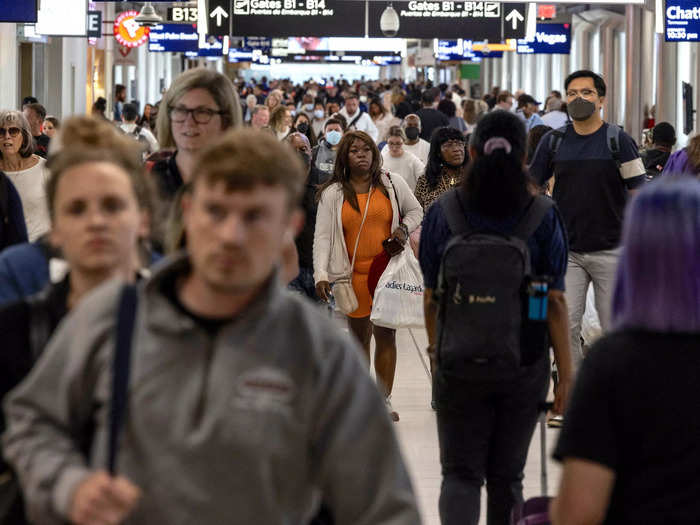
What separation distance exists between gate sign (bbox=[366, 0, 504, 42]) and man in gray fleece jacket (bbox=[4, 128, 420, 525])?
1537cm

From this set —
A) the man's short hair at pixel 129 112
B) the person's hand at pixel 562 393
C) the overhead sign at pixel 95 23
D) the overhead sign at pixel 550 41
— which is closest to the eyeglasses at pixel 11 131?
the person's hand at pixel 562 393

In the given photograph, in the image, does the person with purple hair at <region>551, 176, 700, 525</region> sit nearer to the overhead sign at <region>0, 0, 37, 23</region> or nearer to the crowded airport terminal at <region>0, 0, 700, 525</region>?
the crowded airport terminal at <region>0, 0, 700, 525</region>

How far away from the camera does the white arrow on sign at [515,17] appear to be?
17641mm

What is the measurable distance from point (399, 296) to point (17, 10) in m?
7.29

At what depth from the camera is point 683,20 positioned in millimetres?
13984

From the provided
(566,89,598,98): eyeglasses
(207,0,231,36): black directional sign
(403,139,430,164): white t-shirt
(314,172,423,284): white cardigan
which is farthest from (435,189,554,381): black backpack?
(207,0,231,36): black directional sign

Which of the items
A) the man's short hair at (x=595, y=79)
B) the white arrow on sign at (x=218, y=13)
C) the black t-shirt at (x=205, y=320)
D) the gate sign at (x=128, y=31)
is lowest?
the black t-shirt at (x=205, y=320)

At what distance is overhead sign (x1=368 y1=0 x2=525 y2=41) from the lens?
685 inches

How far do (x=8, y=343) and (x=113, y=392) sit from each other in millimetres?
396

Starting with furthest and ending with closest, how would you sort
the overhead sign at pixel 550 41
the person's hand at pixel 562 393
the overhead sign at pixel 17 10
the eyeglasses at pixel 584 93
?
1. the overhead sign at pixel 550 41
2. the overhead sign at pixel 17 10
3. the eyeglasses at pixel 584 93
4. the person's hand at pixel 562 393

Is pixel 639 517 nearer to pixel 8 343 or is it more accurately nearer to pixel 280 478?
pixel 280 478

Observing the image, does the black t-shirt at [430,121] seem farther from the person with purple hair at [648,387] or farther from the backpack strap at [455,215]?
the person with purple hair at [648,387]

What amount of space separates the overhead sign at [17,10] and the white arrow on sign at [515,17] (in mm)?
6884

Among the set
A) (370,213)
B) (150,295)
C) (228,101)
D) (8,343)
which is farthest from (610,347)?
(370,213)
